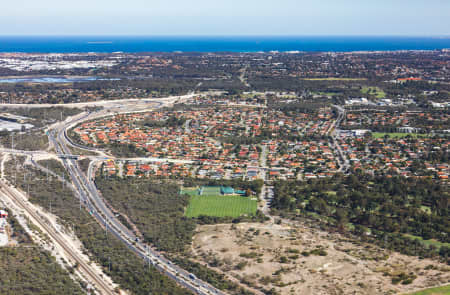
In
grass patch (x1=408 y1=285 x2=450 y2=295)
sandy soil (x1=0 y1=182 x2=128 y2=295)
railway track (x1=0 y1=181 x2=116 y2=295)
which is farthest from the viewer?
sandy soil (x1=0 y1=182 x2=128 y2=295)

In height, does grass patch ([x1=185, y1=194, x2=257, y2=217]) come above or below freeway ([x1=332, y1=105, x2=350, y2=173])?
below

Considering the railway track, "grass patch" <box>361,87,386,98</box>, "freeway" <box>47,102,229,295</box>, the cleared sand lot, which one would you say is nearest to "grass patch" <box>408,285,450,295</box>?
the cleared sand lot

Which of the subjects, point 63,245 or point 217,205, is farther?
point 217,205

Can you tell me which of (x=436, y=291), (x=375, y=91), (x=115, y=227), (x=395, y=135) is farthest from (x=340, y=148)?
(x=375, y=91)

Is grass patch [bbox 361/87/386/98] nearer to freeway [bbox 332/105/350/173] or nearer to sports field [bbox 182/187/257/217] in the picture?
freeway [bbox 332/105/350/173]

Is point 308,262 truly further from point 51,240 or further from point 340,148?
point 340,148

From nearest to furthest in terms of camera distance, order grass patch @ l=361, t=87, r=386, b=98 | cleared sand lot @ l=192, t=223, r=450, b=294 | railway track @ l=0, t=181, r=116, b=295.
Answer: railway track @ l=0, t=181, r=116, b=295 → cleared sand lot @ l=192, t=223, r=450, b=294 → grass patch @ l=361, t=87, r=386, b=98
